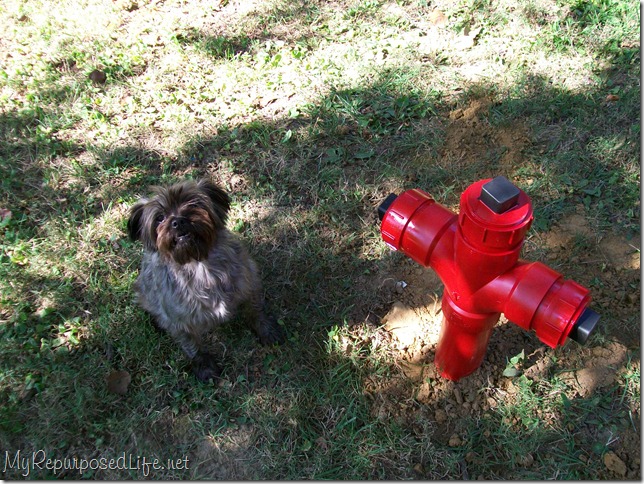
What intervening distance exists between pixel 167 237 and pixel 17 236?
2143mm

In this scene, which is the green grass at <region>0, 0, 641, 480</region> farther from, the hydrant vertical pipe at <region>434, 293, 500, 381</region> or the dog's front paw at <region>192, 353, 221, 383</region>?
the hydrant vertical pipe at <region>434, 293, 500, 381</region>

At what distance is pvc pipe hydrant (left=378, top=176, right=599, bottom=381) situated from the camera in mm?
1917

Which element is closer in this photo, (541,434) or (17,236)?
(541,434)

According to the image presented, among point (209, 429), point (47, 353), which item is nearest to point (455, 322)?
point (209, 429)

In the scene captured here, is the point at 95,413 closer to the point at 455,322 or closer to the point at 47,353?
the point at 47,353

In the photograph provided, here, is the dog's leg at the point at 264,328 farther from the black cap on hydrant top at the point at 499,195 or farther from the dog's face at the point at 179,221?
the black cap on hydrant top at the point at 499,195

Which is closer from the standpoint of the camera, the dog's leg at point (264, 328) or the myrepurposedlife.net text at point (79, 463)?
the myrepurposedlife.net text at point (79, 463)

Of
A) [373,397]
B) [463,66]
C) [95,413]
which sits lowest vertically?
[95,413]

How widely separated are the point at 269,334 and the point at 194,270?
2.33 feet

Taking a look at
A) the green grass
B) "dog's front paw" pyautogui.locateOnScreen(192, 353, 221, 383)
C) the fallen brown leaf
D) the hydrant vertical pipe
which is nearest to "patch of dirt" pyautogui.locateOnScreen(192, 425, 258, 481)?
the green grass

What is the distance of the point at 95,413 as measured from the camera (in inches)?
127

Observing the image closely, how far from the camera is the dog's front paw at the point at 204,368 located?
10.8 feet

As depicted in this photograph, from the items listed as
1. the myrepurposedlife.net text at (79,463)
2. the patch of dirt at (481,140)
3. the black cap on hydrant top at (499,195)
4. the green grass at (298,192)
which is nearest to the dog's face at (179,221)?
the green grass at (298,192)

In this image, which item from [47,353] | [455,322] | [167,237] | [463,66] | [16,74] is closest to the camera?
[455,322]
